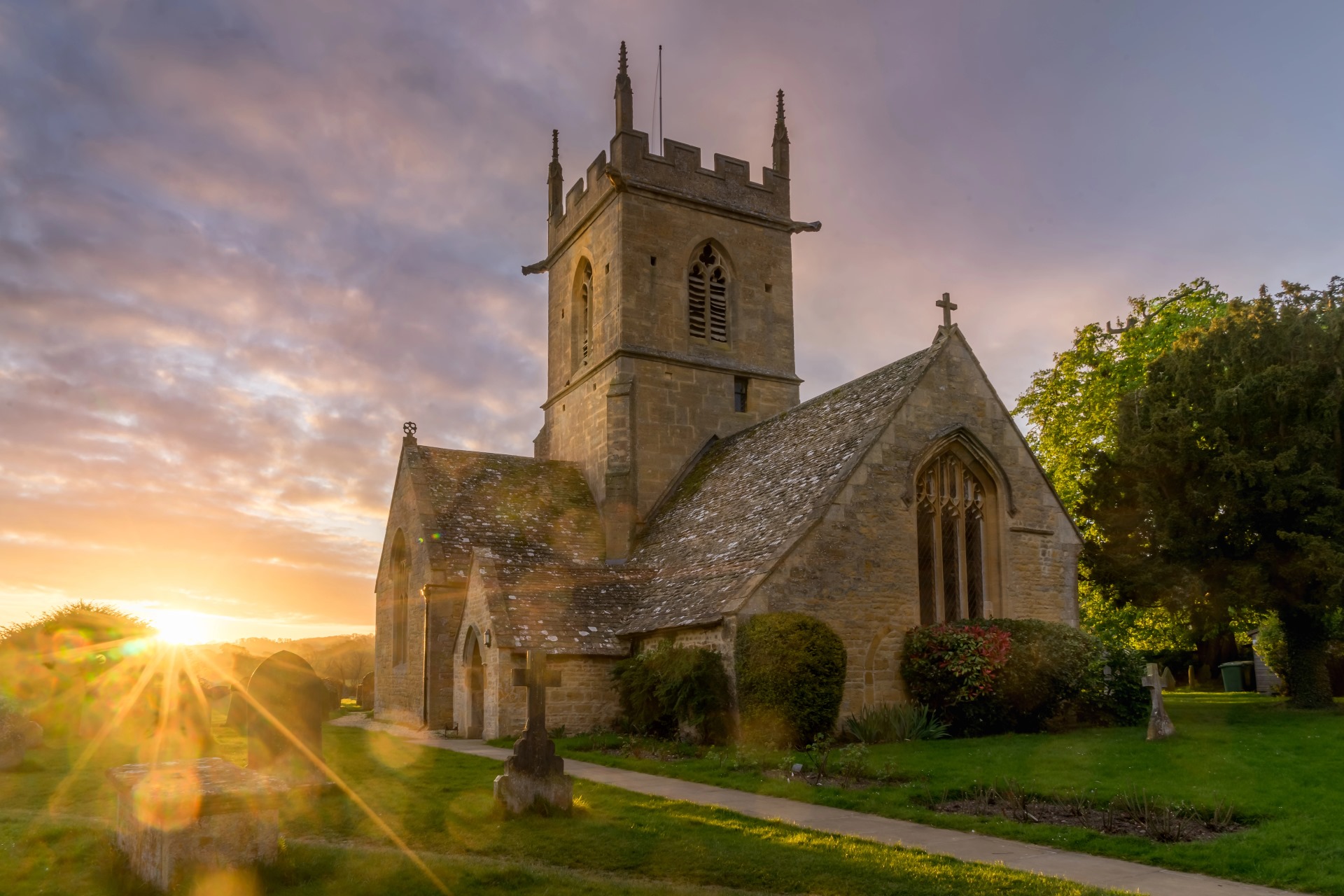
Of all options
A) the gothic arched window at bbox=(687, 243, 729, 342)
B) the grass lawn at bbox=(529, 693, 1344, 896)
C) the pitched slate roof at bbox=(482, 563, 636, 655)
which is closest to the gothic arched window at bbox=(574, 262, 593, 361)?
the gothic arched window at bbox=(687, 243, 729, 342)

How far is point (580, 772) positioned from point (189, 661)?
13.1m

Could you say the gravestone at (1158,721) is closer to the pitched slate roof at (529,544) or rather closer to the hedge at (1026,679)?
the hedge at (1026,679)

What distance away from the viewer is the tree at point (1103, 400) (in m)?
29.9

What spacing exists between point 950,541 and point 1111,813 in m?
10.6

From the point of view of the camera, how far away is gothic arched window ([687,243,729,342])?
2939 cm

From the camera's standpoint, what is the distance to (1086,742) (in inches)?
628

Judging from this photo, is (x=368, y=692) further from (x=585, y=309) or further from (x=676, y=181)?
(x=676, y=181)

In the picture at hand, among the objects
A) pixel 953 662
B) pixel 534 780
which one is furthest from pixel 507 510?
pixel 534 780

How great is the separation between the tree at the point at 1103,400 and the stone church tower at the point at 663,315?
9.41 metres

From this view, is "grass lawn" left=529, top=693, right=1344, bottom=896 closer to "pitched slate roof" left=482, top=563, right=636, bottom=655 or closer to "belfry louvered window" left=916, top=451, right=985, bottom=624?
"pitched slate roof" left=482, top=563, right=636, bottom=655

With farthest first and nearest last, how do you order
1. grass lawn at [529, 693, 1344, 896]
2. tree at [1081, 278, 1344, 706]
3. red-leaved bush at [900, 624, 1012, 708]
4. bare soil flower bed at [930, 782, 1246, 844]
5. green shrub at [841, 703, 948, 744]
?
tree at [1081, 278, 1344, 706] → red-leaved bush at [900, 624, 1012, 708] → green shrub at [841, 703, 948, 744] → bare soil flower bed at [930, 782, 1246, 844] → grass lawn at [529, 693, 1344, 896]

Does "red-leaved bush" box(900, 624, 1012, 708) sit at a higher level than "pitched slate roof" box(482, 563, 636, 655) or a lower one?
lower

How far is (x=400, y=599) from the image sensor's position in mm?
28750

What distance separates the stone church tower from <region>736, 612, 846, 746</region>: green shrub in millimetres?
9558
